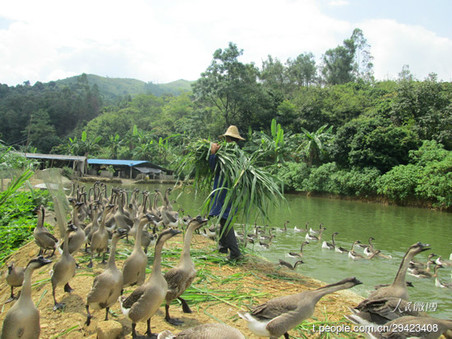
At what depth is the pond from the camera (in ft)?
27.6

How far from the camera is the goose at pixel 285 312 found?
347 cm

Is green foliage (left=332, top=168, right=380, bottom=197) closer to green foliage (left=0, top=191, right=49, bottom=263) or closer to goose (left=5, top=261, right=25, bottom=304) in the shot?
green foliage (left=0, top=191, right=49, bottom=263)

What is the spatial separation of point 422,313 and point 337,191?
27.9 m

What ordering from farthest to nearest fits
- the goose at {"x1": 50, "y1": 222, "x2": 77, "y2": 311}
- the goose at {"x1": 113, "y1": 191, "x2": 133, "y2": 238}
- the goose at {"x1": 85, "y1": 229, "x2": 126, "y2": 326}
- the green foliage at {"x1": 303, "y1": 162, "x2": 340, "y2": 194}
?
1. the green foliage at {"x1": 303, "y1": 162, "x2": 340, "y2": 194}
2. the goose at {"x1": 113, "y1": 191, "x2": 133, "y2": 238}
3. the goose at {"x1": 50, "y1": 222, "x2": 77, "y2": 311}
4. the goose at {"x1": 85, "y1": 229, "x2": 126, "y2": 326}

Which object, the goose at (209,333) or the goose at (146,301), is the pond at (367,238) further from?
the goose at (146,301)

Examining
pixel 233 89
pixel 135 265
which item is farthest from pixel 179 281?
pixel 233 89

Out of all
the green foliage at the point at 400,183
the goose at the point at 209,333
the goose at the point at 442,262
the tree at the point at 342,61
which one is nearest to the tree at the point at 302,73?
the tree at the point at 342,61

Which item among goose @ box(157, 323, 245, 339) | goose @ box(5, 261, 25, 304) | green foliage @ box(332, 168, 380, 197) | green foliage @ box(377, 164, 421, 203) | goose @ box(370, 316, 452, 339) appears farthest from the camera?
green foliage @ box(332, 168, 380, 197)

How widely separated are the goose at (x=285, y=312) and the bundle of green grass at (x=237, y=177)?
2.83m

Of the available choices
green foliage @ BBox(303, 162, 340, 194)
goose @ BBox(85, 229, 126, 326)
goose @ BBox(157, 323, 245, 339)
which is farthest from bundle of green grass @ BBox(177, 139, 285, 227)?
green foliage @ BBox(303, 162, 340, 194)

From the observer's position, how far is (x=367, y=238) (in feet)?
47.8

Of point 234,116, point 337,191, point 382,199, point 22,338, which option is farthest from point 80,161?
point 22,338

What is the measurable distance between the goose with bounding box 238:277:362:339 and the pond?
5.78ft

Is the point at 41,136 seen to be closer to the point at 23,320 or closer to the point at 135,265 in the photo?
the point at 135,265
